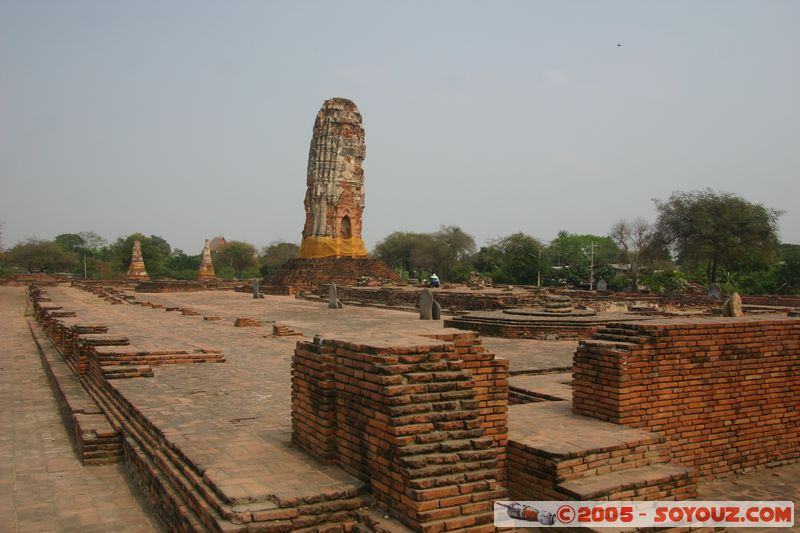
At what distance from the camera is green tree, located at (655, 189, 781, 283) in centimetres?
2448

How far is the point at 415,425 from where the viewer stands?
10.3ft

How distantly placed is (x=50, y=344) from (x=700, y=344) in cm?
1108

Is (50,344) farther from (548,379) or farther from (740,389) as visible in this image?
(740,389)

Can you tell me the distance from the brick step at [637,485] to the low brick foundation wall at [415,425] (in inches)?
18.3

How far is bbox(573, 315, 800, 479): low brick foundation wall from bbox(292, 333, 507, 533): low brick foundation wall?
1.09m

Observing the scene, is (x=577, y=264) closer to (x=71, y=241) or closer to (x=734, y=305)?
(x=734, y=305)

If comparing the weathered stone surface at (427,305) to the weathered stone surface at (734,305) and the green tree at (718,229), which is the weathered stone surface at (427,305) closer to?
the weathered stone surface at (734,305)

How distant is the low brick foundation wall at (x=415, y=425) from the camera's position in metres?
3.00

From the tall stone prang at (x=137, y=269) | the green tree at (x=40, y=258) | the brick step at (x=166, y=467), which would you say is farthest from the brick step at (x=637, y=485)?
the green tree at (x=40, y=258)

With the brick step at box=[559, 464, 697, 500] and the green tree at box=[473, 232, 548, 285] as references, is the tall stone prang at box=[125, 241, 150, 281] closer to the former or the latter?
the green tree at box=[473, 232, 548, 285]

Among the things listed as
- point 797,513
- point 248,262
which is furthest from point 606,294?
point 248,262

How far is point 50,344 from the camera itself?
11852 mm

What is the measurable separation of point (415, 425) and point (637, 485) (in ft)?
4.39

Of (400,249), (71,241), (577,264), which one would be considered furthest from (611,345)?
(71,241)
